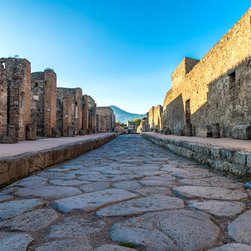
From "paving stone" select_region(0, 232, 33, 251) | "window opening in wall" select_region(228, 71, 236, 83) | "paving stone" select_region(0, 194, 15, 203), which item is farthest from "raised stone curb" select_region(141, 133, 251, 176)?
"window opening in wall" select_region(228, 71, 236, 83)

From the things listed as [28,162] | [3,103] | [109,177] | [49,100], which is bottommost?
[109,177]

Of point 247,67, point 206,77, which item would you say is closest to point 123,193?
point 247,67

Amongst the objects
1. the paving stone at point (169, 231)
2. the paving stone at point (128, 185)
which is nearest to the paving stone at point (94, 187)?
the paving stone at point (128, 185)

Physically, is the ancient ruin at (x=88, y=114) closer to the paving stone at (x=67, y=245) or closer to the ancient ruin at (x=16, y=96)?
the ancient ruin at (x=16, y=96)

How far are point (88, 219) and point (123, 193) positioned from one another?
0.74 m

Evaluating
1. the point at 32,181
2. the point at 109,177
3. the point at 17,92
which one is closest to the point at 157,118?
the point at 17,92

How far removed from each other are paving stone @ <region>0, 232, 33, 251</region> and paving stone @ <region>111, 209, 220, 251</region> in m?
0.50

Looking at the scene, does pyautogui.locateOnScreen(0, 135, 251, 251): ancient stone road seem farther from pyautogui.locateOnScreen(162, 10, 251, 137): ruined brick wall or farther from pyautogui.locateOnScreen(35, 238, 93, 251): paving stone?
pyautogui.locateOnScreen(162, 10, 251, 137): ruined brick wall

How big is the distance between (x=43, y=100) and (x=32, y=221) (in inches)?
558

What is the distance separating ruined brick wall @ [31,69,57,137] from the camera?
14555mm

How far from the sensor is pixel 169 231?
1366 mm

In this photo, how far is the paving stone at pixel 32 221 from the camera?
1461 millimetres

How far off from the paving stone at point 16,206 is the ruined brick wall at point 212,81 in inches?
291

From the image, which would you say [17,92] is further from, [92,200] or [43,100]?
[92,200]
